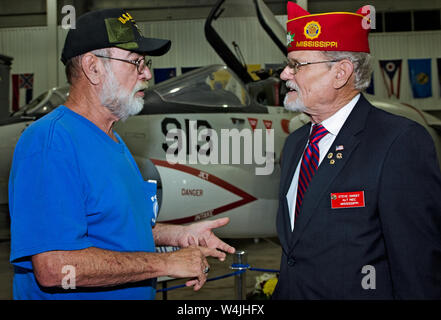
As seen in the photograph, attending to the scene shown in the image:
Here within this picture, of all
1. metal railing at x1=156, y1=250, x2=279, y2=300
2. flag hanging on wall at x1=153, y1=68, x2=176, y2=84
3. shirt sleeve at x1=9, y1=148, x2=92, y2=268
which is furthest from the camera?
flag hanging on wall at x1=153, y1=68, x2=176, y2=84

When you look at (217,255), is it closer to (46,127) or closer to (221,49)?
(46,127)

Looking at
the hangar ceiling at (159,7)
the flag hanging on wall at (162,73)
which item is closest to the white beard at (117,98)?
the flag hanging on wall at (162,73)

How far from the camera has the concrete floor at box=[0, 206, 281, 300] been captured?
5.56m

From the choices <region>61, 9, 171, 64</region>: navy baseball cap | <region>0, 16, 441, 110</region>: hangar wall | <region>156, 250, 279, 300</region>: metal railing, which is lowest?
<region>156, 250, 279, 300</region>: metal railing

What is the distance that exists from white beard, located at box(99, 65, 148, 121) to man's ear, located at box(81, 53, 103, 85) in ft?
0.11

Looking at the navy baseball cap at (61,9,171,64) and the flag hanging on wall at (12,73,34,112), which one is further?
the flag hanging on wall at (12,73,34,112)

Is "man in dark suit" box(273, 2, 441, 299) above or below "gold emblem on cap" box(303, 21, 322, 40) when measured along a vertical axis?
below

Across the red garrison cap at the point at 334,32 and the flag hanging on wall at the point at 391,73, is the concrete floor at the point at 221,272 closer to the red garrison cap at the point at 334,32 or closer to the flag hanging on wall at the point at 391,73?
the red garrison cap at the point at 334,32

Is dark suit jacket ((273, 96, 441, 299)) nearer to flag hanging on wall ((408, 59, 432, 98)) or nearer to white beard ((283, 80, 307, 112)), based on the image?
white beard ((283, 80, 307, 112))

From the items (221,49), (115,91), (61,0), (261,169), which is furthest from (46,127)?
(61,0)

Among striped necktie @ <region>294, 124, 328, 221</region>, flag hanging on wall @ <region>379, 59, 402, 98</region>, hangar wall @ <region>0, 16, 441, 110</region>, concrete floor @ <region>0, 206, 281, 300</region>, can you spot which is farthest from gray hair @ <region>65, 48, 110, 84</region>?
flag hanging on wall @ <region>379, 59, 402, 98</region>

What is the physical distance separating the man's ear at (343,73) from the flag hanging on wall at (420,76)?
19.2m

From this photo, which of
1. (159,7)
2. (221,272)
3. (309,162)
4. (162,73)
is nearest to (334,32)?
(309,162)

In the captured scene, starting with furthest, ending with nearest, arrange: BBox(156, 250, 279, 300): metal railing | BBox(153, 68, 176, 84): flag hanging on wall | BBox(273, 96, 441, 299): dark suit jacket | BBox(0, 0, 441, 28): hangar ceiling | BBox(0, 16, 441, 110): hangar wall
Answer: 1. BBox(0, 16, 441, 110): hangar wall
2. BBox(0, 0, 441, 28): hangar ceiling
3. BBox(153, 68, 176, 84): flag hanging on wall
4. BBox(156, 250, 279, 300): metal railing
5. BBox(273, 96, 441, 299): dark suit jacket
